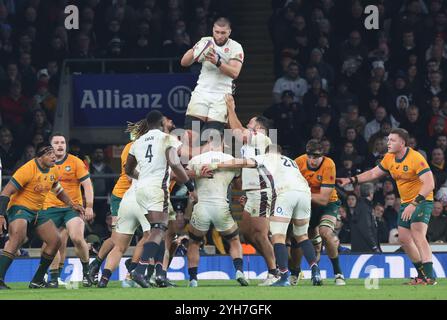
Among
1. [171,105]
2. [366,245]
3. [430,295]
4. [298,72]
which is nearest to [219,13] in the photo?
[298,72]

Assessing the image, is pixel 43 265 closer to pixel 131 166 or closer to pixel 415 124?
pixel 131 166

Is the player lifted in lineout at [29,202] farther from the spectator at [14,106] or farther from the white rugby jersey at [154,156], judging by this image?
the spectator at [14,106]

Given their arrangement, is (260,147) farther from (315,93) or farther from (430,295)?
(315,93)

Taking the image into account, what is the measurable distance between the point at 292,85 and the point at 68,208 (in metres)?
8.32

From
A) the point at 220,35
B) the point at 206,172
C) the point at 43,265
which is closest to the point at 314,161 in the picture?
the point at 206,172

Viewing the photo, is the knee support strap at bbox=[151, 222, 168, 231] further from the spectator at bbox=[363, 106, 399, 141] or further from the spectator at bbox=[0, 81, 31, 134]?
the spectator at bbox=[363, 106, 399, 141]

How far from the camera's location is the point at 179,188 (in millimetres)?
23812

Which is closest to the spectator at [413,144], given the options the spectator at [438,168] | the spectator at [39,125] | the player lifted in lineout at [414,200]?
the spectator at [438,168]

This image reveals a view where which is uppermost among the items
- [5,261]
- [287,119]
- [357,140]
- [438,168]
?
[287,119]

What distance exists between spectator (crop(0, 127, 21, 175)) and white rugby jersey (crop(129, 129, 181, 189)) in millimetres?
7790

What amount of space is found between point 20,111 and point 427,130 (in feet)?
24.6

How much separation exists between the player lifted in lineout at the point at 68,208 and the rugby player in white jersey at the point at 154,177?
1.82m

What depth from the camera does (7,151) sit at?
2461 centimetres

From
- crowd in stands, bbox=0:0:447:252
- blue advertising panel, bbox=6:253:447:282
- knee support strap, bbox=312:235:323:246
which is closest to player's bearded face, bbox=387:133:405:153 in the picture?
knee support strap, bbox=312:235:323:246
